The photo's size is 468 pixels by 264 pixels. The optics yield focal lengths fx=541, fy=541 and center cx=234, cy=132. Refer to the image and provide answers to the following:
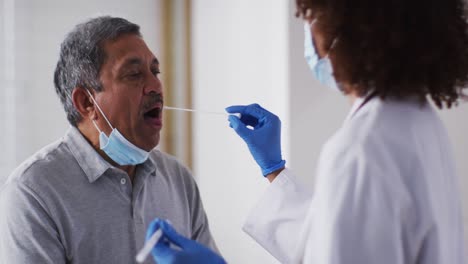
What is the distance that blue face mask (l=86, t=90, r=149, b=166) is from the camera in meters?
1.42

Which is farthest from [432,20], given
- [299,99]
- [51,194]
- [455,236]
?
[299,99]

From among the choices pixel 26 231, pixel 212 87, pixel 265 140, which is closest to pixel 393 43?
pixel 265 140

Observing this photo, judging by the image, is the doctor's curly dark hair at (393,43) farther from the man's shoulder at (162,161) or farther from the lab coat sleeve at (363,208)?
the man's shoulder at (162,161)

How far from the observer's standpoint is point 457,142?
1928mm

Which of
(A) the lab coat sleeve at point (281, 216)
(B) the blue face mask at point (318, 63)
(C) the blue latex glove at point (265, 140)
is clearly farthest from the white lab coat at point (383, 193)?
(C) the blue latex glove at point (265, 140)

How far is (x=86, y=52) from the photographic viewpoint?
144 centimetres

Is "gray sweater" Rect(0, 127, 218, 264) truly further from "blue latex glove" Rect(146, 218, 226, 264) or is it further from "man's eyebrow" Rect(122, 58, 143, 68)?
"blue latex glove" Rect(146, 218, 226, 264)

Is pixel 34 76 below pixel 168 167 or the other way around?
the other way around

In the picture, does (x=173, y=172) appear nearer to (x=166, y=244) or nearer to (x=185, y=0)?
(x=166, y=244)

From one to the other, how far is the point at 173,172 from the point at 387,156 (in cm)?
90

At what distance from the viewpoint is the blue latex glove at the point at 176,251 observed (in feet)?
3.30

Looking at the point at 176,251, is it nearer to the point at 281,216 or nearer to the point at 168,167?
the point at 281,216

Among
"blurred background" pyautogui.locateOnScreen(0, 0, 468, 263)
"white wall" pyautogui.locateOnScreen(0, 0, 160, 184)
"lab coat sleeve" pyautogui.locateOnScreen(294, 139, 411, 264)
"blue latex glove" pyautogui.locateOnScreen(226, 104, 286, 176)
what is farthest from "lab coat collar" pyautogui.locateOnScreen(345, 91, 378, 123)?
"white wall" pyautogui.locateOnScreen(0, 0, 160, 184)

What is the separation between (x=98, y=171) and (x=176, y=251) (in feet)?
1.50
